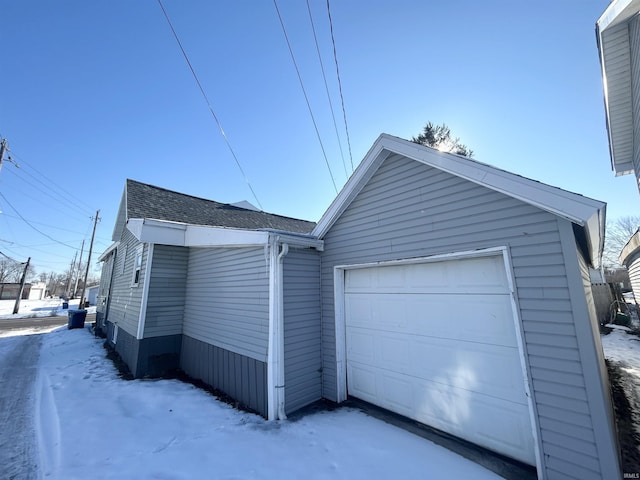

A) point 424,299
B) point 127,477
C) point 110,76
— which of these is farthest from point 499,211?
point 110,76

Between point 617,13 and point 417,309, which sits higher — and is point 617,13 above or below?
above

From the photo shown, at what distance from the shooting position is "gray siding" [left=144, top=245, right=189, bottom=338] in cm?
632

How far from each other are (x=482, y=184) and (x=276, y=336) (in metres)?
3.83

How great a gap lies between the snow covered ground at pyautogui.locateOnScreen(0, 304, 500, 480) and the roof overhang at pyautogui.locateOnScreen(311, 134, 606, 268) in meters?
3.02

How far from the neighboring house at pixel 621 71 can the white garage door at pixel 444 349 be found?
3.77m

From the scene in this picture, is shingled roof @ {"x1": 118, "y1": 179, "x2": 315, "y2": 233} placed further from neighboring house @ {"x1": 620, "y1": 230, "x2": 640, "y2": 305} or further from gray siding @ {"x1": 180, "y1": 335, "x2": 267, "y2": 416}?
neighboring house @ {"x1": 620, "y1": 230, "x2": 640, "y2": 305}

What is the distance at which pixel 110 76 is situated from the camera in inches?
272

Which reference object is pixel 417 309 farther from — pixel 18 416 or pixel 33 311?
pixel 33 311

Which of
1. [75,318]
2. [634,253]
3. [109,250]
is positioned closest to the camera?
[634,253]

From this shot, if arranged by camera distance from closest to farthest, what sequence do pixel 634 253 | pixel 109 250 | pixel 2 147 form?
pixel 634 253
pixel 2 147
pixel 109 250

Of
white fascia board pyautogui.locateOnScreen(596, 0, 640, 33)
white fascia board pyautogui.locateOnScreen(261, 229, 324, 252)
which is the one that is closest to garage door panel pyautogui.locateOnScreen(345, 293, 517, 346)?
white fascia board pyautogui.locateOnScreen(261, 229, 324, 252)

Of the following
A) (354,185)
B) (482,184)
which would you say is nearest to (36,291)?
(354,185)

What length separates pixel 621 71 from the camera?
13.7ft

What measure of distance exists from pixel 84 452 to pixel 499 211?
614 centimetres
